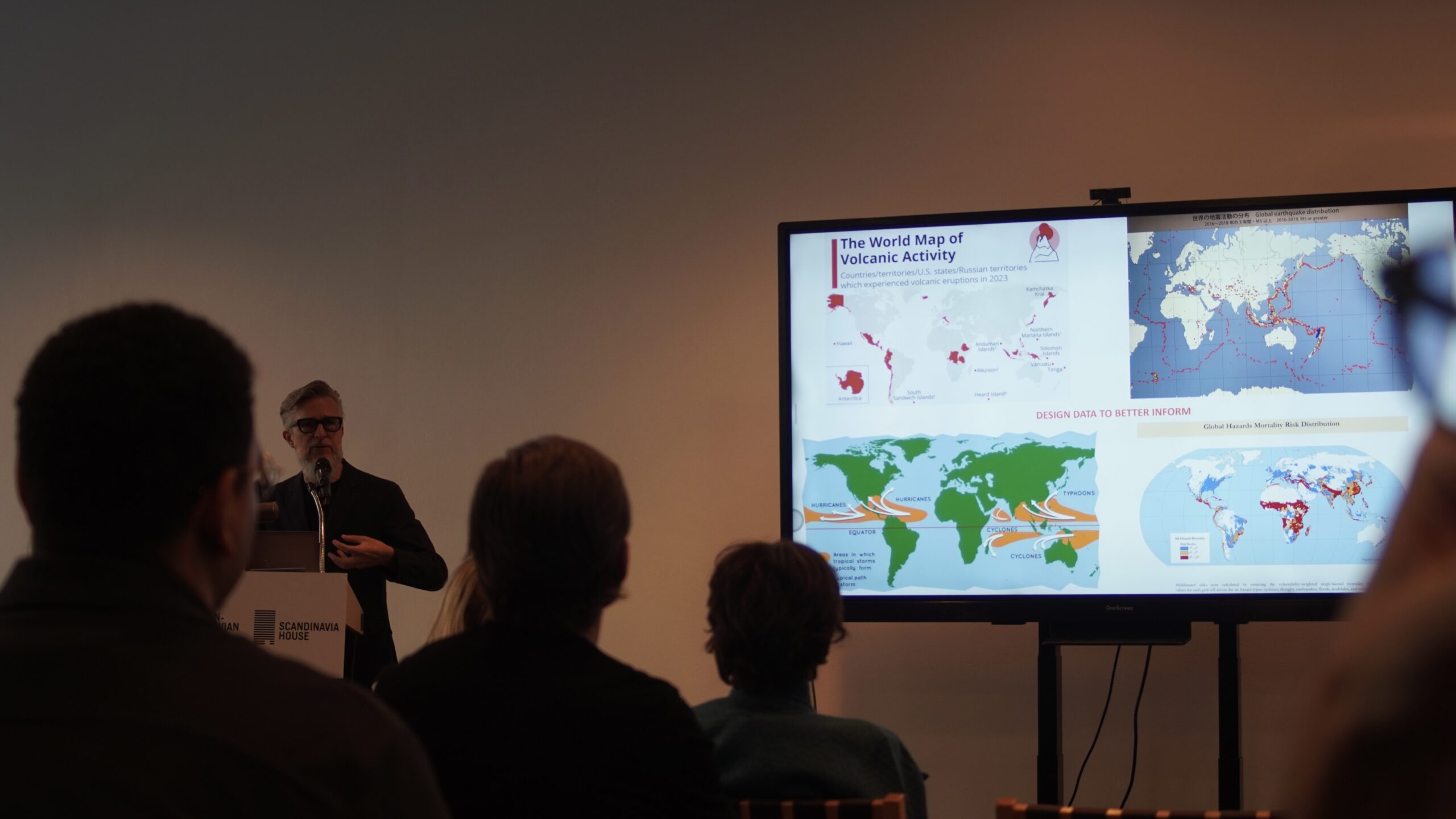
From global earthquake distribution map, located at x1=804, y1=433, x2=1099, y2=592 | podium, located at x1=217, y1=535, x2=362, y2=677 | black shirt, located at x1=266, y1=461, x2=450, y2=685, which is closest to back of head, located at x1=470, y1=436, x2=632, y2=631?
podium, located at x1=217, y1=535, x2=362, y2=677

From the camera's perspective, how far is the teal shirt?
166cm

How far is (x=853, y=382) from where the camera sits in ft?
10.2

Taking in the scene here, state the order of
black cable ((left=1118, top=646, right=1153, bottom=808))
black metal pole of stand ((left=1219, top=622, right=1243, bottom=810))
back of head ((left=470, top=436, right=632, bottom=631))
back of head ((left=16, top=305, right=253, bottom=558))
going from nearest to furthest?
back of head ((left=16, top=305, right=253, bottom=558))
back of head ((left=470, top=436, right=632, bottom=631))
black metal pole of stand ((left=1219, top=622, right=1243, bottom=810))
black cable ((left=1118, top=646, right=1153, bottom=808))

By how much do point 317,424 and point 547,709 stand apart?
2.22 meters

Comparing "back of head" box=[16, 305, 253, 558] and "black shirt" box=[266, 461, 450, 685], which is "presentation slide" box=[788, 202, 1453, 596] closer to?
"black shirt" box=[266, 461, 450, 685]

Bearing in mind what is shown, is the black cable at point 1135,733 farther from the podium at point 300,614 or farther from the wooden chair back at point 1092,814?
the podium at point 300,614

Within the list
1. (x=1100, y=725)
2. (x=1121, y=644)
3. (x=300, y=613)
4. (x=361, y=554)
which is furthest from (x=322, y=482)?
(x=1100, y=725)

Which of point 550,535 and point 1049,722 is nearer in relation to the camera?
point 550,535

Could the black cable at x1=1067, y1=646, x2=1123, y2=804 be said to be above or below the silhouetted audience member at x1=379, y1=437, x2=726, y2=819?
below

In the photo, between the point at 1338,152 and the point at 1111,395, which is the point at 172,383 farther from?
the point at 1338,152

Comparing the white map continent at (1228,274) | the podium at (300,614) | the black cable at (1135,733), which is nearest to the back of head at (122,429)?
the podium at (300,614)

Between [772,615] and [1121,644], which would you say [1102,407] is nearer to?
[1121,644]

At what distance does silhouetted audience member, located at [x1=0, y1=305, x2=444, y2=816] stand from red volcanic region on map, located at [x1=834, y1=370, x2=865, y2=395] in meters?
2.30

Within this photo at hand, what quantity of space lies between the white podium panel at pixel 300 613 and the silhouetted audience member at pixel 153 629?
169 centimetres
